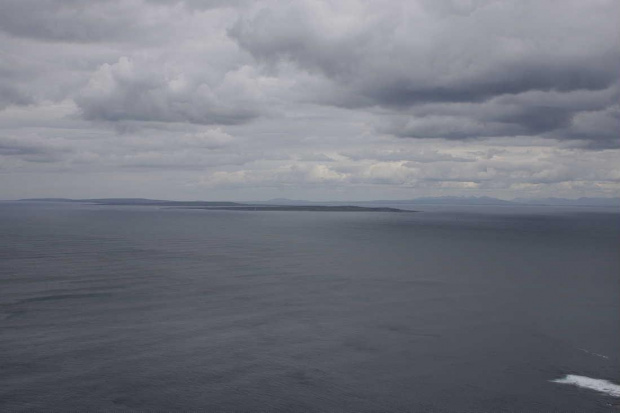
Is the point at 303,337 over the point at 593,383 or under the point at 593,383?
over

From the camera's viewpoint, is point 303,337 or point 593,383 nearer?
point 593,383

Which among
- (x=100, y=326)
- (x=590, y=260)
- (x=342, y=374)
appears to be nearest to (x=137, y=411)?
(x=342, y=374)

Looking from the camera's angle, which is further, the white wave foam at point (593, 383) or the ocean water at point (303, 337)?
the white wave foam at point (593, 383)

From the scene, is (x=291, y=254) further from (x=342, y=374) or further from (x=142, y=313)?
(x=342, y=374)

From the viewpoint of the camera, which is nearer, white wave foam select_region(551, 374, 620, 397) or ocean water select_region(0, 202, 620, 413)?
ocean water select_region(0, 202, 620, 413)
